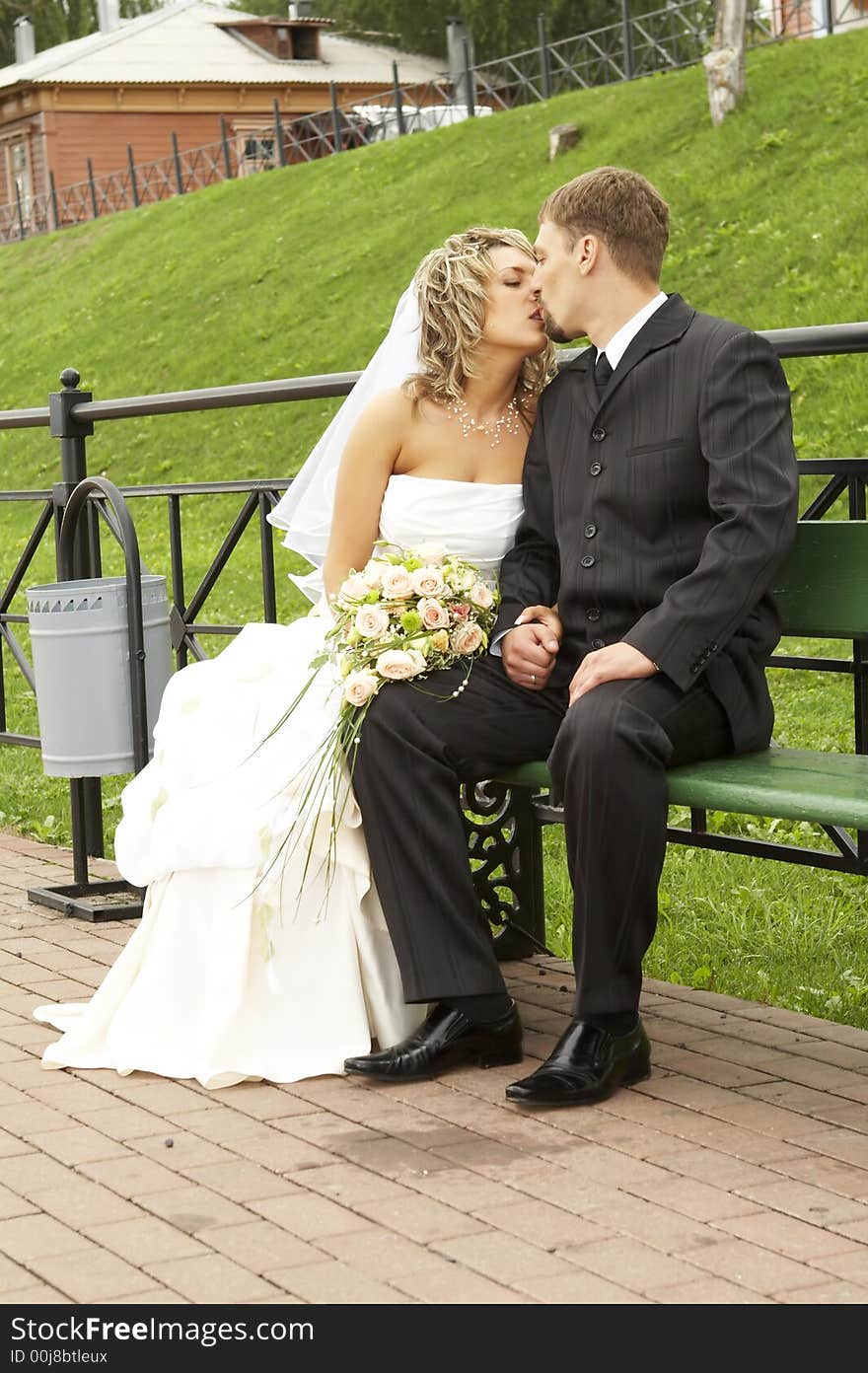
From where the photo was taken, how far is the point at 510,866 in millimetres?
A: 4969

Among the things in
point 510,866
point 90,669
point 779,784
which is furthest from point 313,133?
point 779,784

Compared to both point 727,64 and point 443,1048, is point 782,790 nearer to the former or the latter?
point 443,1048

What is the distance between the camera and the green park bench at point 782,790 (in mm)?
3549

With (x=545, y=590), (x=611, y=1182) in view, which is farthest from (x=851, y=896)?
(x=611, y=1182)

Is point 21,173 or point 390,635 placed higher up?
point 21,173

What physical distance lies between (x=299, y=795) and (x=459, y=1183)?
3.62 feet

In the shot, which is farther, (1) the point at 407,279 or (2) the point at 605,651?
(1) the point at 407,279

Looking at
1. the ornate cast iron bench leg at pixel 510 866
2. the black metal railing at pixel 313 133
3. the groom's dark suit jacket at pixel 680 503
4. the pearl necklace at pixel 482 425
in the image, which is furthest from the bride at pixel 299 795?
the black metal railing at pixel 313 133

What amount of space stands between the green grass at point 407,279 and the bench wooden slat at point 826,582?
100 cm

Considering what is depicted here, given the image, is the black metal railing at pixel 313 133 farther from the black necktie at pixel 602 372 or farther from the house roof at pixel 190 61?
the black necktie at pixel 602 372

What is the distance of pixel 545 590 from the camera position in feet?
13.9

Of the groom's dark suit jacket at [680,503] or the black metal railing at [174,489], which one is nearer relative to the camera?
the groom's dark suit jacket at [680,503]

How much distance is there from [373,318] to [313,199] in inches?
284
